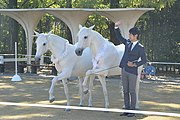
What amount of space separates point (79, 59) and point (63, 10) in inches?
410

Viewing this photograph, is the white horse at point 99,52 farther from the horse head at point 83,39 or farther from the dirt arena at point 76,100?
the dirt arena at point 76,100

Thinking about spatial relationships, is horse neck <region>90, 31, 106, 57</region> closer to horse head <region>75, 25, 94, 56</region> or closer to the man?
horse head <region>75, 25, 94, 56</region>

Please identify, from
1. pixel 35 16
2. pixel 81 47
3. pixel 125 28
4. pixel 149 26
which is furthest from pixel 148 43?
pixel 81 47

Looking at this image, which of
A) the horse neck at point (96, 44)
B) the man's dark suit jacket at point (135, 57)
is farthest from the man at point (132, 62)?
the horse neck at point (96, 44)

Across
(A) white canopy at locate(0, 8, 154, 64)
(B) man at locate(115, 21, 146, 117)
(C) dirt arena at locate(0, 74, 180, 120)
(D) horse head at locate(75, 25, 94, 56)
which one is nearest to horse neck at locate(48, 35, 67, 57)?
(D) horse head at locate(75, 25, 94, 56)

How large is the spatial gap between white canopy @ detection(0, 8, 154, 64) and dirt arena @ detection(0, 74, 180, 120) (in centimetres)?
349

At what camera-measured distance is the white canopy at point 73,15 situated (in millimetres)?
18997

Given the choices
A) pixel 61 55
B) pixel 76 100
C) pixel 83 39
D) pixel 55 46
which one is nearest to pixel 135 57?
pixel 83 39

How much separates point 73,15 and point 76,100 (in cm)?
965

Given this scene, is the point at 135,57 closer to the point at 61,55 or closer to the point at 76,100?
the point at 61,55

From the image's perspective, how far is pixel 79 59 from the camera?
964 cm

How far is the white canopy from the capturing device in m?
19.0

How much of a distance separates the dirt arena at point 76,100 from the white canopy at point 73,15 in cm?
349

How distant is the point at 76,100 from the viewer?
1133cm
